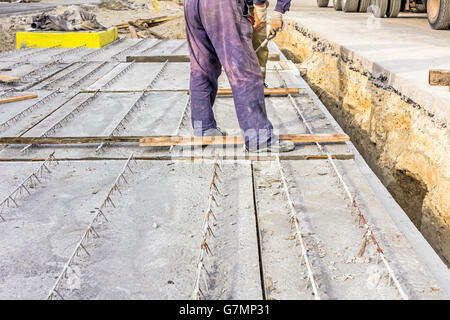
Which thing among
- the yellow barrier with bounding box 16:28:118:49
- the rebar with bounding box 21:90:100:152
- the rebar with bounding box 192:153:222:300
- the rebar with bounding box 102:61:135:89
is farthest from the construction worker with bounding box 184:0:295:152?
the yellow barrier with bounding box 16:28:118:49

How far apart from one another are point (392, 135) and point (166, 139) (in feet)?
7.91

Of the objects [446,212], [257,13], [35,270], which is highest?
[257,13]

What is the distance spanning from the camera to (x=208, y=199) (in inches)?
103

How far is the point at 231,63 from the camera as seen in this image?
118 inches

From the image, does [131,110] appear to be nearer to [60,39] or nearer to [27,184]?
[27,184]

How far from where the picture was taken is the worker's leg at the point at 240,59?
2918 millimetres

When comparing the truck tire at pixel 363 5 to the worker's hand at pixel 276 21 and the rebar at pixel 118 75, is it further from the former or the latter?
the worker's hand at pixel 276 21

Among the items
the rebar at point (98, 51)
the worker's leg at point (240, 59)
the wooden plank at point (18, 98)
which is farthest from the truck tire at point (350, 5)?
the worker's leg at point (240, 59)

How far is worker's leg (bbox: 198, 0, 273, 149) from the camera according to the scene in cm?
292

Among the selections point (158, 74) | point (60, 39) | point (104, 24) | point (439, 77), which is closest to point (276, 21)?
point (439, 77)

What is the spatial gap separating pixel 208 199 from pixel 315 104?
7.42 feet

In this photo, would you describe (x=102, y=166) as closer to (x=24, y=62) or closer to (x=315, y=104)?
(x=315, y=104)

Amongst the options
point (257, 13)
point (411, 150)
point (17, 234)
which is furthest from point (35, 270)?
point (411, 150)

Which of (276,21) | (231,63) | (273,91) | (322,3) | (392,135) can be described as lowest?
(392,135)
